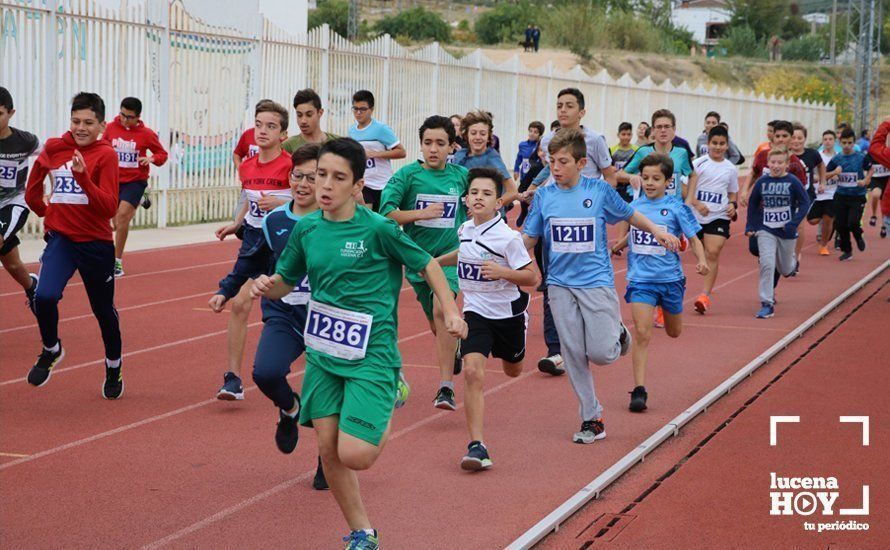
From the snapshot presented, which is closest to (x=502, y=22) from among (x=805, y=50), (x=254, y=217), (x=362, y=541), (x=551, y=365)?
(x=805, y=50)

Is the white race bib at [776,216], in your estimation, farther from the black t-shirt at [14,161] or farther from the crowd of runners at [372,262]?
the black t-shirt at [14,161]

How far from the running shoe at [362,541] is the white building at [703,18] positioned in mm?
135392

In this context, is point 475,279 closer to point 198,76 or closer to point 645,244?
point 645,244

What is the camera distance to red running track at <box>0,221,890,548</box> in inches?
238

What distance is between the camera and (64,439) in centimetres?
765

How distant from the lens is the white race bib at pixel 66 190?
28.1ft

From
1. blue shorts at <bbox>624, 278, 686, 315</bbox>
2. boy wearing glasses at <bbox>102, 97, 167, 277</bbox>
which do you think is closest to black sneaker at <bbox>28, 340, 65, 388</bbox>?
blue shorts at <bbox>624, 278, 686, 315</bbox>

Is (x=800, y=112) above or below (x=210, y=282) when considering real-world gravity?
above

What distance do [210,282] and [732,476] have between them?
357 inches

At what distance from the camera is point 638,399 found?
8695 mm

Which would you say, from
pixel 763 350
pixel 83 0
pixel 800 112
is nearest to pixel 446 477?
pixel 763 350

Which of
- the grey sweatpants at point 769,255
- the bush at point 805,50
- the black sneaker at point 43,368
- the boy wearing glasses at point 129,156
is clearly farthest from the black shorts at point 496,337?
the bush at point 805,50

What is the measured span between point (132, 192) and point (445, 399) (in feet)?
24.4

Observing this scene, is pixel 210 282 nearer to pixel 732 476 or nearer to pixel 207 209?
pixel 207 209
